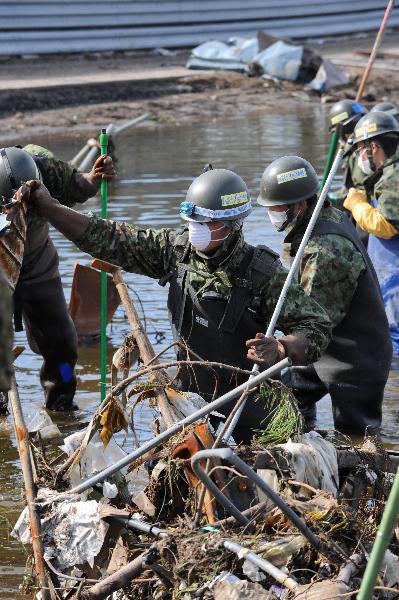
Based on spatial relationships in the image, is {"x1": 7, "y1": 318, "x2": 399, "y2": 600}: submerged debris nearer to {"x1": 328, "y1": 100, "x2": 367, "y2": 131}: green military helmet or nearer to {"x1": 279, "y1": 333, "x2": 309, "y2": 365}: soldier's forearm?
{"x1": 279, "y1": 333, "x2": 309, "y2": 365}: soldier's forearm

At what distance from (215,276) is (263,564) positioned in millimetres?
1930

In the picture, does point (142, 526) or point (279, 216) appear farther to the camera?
point (279, 216)

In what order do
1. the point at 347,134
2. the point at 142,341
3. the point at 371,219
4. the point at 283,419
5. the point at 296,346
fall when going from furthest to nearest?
the point at 347,134 < the point at 371,219 < the point at 142,341 < the point at 296,346 < the point at 283,419

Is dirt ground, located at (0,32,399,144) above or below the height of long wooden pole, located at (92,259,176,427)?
below

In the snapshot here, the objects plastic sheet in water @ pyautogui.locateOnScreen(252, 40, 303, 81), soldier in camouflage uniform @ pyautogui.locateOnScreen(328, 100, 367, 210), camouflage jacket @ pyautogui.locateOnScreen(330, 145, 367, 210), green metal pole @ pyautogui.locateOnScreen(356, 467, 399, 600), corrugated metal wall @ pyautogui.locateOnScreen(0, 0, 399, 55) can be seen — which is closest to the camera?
green metal pole @ pyautogui.locateOnScreen(356, 467, 399, 600)

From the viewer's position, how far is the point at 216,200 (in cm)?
610

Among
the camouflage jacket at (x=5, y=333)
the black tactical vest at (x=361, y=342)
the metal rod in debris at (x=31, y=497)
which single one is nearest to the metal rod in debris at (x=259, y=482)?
the metal rod in debris at (x=31, y=497)

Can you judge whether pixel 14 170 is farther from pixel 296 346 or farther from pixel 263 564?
pixel 263 564

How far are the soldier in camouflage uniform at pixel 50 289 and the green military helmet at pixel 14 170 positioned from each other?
2cm

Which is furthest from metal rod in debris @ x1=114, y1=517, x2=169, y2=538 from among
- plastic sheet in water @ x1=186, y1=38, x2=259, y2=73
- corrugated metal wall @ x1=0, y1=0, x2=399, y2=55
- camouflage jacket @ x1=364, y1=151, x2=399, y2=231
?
plastic sheet in water @ x1=186, y1=38, x2=259, y2=73

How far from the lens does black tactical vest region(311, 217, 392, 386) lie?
24.5ft

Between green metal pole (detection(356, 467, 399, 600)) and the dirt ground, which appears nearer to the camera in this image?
green metal pole (detection(356, 467, 399, 600))

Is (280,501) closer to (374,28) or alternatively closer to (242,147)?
(242,147)

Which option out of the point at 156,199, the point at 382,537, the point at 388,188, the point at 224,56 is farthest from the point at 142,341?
the point at 224,56
